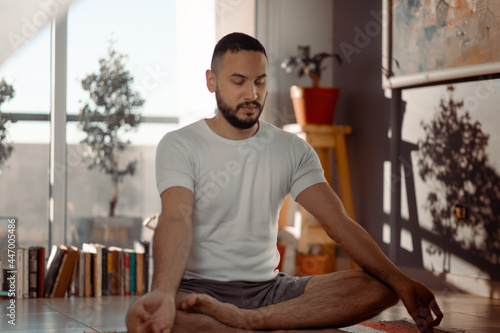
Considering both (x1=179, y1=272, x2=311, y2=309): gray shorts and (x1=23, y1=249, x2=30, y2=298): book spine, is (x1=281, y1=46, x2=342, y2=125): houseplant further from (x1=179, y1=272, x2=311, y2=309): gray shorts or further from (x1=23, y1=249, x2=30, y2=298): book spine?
(x1=179, y1=272, x2=311, y2=309): gray shorts

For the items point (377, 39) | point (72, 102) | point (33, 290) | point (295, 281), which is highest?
point (377, 39)

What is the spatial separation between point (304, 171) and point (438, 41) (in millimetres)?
1943

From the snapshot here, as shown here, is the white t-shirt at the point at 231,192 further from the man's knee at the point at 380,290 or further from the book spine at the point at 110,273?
the book spine at the point at 110,273

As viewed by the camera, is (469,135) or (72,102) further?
(72,102)

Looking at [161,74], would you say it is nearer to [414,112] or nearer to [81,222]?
[81,222]

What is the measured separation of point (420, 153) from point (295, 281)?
2032 mm

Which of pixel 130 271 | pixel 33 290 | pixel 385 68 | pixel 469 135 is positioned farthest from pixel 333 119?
pixel 33 290

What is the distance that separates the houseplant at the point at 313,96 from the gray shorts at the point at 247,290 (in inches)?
93.6

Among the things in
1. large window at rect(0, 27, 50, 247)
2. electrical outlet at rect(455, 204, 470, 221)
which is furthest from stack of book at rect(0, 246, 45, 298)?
electrical outlet at rect(455, 204, 470, 221)

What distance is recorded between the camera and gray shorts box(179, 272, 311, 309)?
194 cm

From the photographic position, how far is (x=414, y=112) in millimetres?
3951

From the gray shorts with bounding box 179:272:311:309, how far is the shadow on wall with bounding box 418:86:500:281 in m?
1.66

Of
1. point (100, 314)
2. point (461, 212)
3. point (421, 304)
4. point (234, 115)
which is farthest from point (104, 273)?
point (421, 304)

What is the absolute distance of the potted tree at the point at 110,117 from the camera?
451 cm
